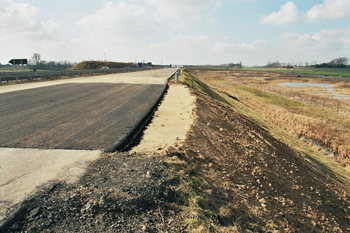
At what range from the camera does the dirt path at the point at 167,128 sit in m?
7.00

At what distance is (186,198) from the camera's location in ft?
15.2

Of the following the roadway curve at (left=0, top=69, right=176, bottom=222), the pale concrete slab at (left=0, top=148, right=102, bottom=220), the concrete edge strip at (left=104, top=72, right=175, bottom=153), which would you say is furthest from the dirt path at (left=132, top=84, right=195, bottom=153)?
the pale concrete slab at (left=0, top=148, right=102, bottom=220)

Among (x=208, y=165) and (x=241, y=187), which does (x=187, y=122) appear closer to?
(x=208, y=165)

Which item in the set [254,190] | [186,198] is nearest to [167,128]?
[254,190]

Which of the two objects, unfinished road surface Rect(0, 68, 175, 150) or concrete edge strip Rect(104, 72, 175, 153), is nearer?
concrete edge strip Rect(104, 72, 175, 153)

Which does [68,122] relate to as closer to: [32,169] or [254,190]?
[32,169]

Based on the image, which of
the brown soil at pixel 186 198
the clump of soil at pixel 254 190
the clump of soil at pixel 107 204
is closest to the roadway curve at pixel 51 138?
the clump of soil at pixel 107 204

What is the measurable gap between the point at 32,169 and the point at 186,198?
9.98 feet

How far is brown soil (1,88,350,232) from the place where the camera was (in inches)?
149

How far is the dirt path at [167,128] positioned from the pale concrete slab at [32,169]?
153cm

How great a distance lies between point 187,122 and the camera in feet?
33.5

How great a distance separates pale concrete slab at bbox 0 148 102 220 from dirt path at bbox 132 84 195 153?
60.3 inches

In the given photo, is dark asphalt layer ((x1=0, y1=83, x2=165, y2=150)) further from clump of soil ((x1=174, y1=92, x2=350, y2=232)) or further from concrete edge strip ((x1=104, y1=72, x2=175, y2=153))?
clump of soil ((x1=174, y1=92, x2=350, y2=232))

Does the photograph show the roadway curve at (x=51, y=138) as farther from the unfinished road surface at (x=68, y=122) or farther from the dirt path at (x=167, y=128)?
the dirt path at (x=167, y=128)
